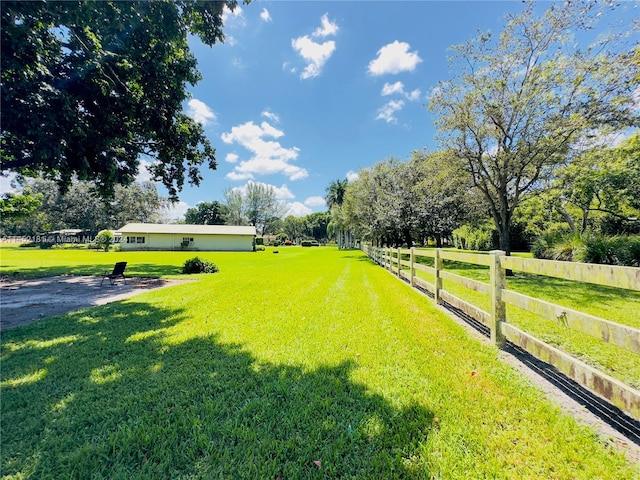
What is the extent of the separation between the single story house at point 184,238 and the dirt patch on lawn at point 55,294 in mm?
28286

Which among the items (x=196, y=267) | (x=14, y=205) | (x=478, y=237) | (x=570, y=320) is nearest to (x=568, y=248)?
(x=570, y=320)

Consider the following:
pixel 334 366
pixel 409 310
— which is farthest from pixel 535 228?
pixel 334 366

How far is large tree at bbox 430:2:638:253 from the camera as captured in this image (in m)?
9.54

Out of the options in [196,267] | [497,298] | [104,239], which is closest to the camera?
[497,298]

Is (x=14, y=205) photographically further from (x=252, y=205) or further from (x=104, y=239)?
(x=252, y=205)

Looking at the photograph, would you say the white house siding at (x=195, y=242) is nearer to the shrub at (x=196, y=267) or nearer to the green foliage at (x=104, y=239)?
the green foliage at (x=104, y=239)

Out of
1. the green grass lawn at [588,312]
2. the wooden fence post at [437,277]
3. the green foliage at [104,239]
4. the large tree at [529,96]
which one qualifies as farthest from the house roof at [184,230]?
the wooden fence post at [437,277]

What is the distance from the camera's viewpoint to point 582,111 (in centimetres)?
993

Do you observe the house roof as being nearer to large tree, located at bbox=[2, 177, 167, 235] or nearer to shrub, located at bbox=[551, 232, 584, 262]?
large tree, located at bbox=[2, 177, 167, 235]

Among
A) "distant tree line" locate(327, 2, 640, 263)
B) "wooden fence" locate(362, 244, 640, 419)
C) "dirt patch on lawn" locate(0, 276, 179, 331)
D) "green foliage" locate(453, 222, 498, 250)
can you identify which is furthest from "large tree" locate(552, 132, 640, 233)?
"dirt patch on lawn" locate(0, 276, 179, 331)

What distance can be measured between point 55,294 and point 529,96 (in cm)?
1775

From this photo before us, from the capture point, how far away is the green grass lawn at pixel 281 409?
1866 mm

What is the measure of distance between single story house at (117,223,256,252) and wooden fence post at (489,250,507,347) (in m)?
38.0

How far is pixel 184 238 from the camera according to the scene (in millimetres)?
39500
